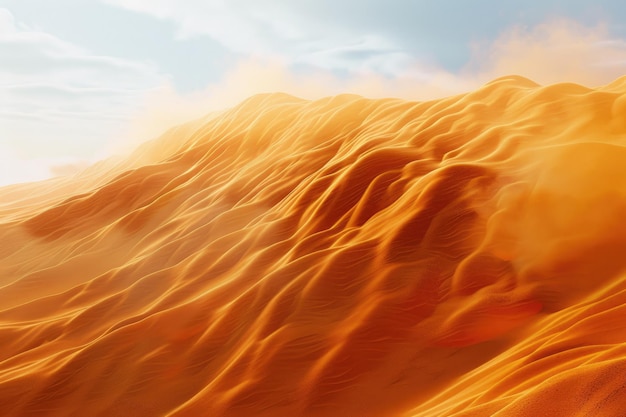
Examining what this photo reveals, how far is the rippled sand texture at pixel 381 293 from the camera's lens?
20.1 ft

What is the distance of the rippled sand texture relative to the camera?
6.12 meters

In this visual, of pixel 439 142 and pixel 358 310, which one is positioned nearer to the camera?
pixel 358 310

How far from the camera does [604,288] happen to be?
6.83m

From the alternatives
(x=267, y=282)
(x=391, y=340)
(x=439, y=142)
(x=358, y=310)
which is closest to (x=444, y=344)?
(x=391, y=340)

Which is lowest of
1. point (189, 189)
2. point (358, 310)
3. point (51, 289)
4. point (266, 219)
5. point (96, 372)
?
point (358, 310)

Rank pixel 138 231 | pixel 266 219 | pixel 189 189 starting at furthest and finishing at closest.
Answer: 1. pixel 189 189
2. pixel 138 231
3. pixel 266 219

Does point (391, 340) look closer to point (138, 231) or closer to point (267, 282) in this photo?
point (267, 282)

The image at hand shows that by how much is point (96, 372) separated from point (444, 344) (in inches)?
204

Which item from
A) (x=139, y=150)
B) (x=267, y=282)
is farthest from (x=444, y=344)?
(x=139, y=150)

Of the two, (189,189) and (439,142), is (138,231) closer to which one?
(189,189)

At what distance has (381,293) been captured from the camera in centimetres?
795

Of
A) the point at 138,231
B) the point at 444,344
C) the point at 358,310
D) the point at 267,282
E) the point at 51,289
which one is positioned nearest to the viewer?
the point at 444,344

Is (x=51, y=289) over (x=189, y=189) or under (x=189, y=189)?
under

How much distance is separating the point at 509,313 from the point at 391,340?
1509 mm
